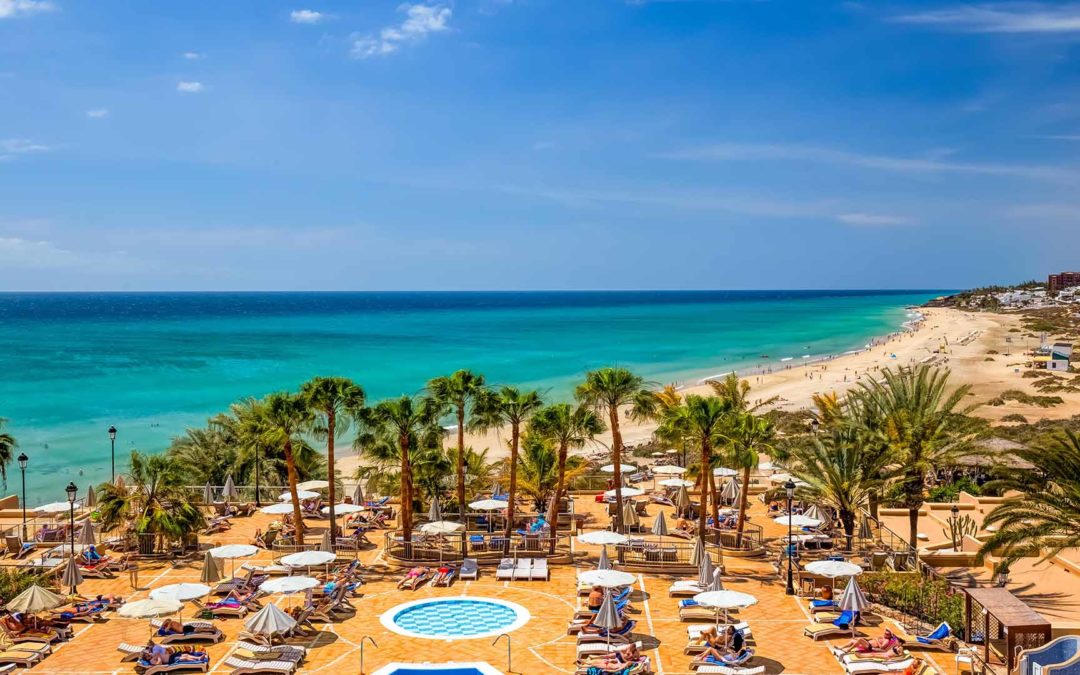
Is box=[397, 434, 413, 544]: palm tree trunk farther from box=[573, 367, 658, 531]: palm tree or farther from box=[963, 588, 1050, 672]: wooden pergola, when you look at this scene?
box=[963, 588, 1050, 672]: wooden pergola

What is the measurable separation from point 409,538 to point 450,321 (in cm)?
17079

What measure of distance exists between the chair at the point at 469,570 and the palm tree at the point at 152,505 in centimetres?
823

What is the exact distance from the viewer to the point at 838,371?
3391 inches

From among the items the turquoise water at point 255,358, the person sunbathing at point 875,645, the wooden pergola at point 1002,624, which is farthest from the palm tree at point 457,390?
the turquoise water at point 255,358

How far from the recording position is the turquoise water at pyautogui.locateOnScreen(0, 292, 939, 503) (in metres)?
Answer: 59.8

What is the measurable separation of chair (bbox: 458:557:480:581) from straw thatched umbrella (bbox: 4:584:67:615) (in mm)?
9758

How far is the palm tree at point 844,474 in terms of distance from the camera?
24.3 metres

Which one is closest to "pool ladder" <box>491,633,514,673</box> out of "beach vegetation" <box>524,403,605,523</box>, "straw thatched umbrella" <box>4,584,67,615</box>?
"beach vegetation" <box>524,403,605,523</box>

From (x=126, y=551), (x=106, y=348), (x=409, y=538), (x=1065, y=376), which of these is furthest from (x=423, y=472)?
(x=106, y=348)

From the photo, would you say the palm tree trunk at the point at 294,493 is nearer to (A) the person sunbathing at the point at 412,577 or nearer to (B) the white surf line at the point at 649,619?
(A) the person sunbathing at the point at 412,577

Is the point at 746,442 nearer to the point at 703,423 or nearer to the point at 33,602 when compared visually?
the point at 703,423

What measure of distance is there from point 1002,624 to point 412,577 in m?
13.8

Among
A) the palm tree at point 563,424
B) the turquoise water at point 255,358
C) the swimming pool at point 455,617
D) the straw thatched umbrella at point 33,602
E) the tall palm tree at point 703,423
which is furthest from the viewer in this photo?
the turquoise water at point 255,358

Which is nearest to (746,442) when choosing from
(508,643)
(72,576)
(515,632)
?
(515,632)
